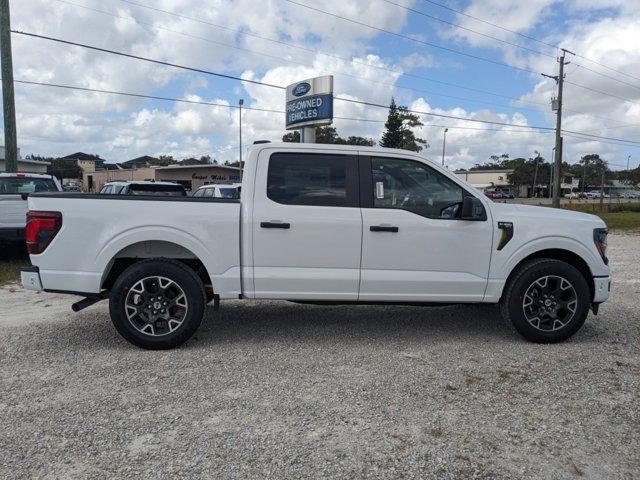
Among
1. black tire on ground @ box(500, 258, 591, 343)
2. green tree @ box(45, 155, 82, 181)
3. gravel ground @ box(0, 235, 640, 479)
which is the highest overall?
green tree @ box(45, 155, 82, 181)

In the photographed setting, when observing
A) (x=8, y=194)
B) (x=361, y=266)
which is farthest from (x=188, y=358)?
(x=8, y=194)

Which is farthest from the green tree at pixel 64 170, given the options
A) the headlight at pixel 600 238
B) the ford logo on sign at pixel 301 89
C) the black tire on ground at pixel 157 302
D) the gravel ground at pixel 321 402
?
the headlight at pixel 600 238

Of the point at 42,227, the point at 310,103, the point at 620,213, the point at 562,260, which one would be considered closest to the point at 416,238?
the point at 562,260

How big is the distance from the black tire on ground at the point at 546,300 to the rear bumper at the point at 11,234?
8282 millimetres

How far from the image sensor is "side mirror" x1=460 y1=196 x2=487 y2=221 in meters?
4.73

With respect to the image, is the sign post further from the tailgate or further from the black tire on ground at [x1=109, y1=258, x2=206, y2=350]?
the black tire on ground at [x1=109, y1=258, x2=206, y2=350]

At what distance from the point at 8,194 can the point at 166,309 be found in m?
6.41

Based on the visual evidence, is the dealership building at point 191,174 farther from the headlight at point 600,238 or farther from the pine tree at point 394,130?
the headlight at point 600,238

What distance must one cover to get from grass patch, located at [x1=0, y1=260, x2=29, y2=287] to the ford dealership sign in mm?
13188

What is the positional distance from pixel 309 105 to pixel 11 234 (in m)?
14.0

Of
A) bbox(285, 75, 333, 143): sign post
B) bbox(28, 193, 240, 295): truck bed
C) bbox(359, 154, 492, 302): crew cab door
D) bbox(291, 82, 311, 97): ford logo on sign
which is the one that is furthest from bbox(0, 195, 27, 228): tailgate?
bbox(291, 82, 311, 97): ford logo on sign

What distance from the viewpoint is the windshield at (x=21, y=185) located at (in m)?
9.75

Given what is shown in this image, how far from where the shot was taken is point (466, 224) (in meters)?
4.88

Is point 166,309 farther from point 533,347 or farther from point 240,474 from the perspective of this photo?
point 533,347
